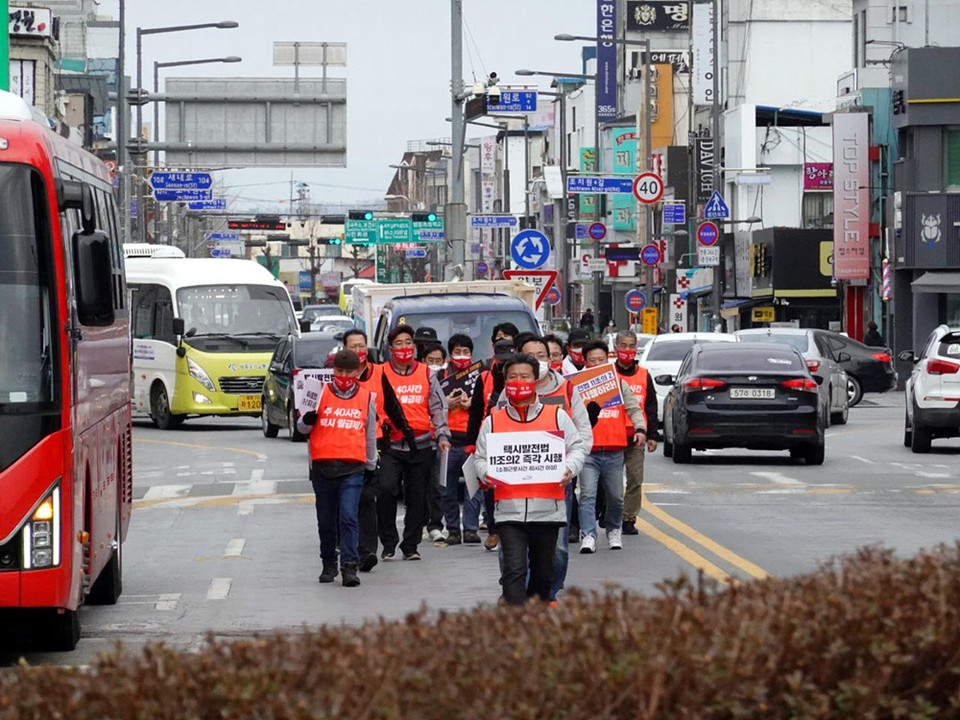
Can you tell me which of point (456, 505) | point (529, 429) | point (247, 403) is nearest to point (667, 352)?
point (247, 403)

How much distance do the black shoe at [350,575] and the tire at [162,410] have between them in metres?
23.0

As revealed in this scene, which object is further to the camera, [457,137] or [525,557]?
[457,137]

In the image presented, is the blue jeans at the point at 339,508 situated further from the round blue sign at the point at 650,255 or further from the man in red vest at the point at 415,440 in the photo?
the round blue sign at the point at 650,255

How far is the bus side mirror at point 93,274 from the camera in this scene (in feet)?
33.7

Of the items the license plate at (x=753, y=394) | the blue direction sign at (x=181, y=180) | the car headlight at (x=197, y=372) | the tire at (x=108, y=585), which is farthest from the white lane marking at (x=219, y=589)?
the blue direction sign at (x=181, y=180)

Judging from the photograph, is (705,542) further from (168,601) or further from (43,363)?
(43,363)

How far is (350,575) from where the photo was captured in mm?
14906

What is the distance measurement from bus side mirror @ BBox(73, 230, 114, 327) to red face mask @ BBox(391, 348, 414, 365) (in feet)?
19.8

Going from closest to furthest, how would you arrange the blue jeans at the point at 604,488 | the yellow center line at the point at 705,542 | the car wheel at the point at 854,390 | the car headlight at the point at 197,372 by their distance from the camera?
1. the yellow center line at the point at 705,542
2. the blue jeans at the point at 604,488
3. the car headlight at the point at 197,372
4. the car wheel at the point at 854,390

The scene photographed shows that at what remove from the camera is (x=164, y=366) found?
123 ft

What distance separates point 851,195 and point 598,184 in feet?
24.5

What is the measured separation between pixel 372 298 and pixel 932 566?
21108 millimetres

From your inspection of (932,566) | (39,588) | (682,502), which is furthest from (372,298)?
(932,566)

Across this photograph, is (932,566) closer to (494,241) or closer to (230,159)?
(230,159)
